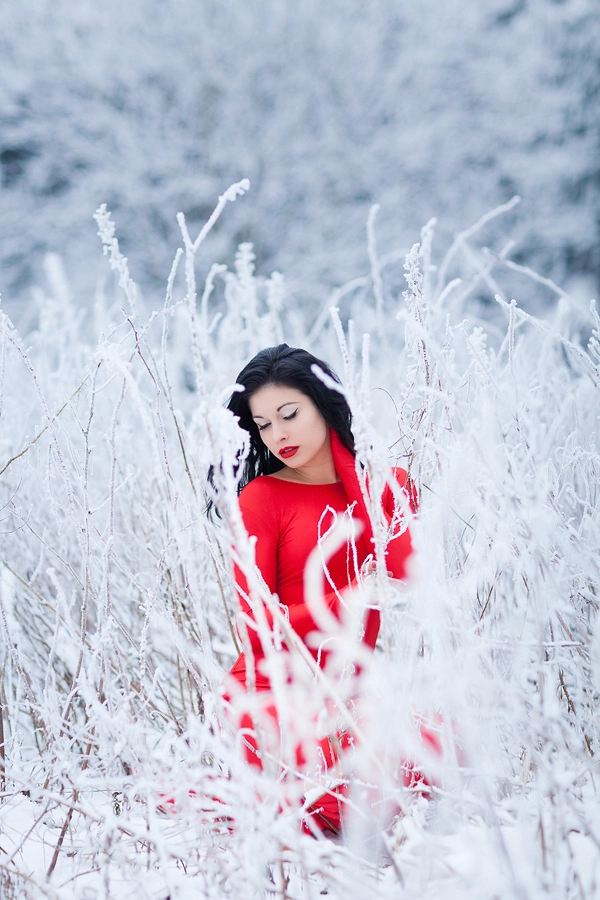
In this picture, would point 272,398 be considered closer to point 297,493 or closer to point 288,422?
point 288,422

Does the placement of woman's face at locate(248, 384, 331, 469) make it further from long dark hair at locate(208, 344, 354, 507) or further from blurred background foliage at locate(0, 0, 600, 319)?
blurred background foliage at locate(0, 0, 600, 319)

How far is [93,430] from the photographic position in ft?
5.02

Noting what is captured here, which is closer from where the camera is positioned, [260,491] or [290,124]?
[260,491]

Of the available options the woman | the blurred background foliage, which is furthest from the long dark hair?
the blurred background foliage

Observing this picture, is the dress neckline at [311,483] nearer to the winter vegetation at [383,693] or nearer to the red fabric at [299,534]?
the red fabric at [299,534]

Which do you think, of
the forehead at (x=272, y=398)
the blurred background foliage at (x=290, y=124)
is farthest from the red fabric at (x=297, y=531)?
the blurred background foliage at (x=290, y=124)

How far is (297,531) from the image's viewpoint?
1.00 metres

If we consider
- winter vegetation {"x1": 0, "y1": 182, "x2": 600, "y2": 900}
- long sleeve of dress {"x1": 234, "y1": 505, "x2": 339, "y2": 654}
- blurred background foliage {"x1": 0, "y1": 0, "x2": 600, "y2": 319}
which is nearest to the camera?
winter vegetation {"x1": 0, "y1": 182, "x2": 600, "y2": 900}

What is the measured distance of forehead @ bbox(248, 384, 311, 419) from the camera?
98 centimetres

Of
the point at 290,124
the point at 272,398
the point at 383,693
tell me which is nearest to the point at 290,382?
the point at 272,398

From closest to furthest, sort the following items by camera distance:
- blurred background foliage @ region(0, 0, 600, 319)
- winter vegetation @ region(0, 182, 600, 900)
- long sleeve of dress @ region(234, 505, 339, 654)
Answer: winter vegetation @ region(0, 182, 600, 900), long sleeve of dress @ region(234, 505, 339, 654), blurred background foliage @ region(0, 0, 600, 319)

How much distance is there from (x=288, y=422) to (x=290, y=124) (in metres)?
5.31

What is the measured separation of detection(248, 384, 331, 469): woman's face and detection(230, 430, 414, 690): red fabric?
53 mm

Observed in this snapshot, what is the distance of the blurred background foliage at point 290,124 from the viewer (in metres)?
5.38
